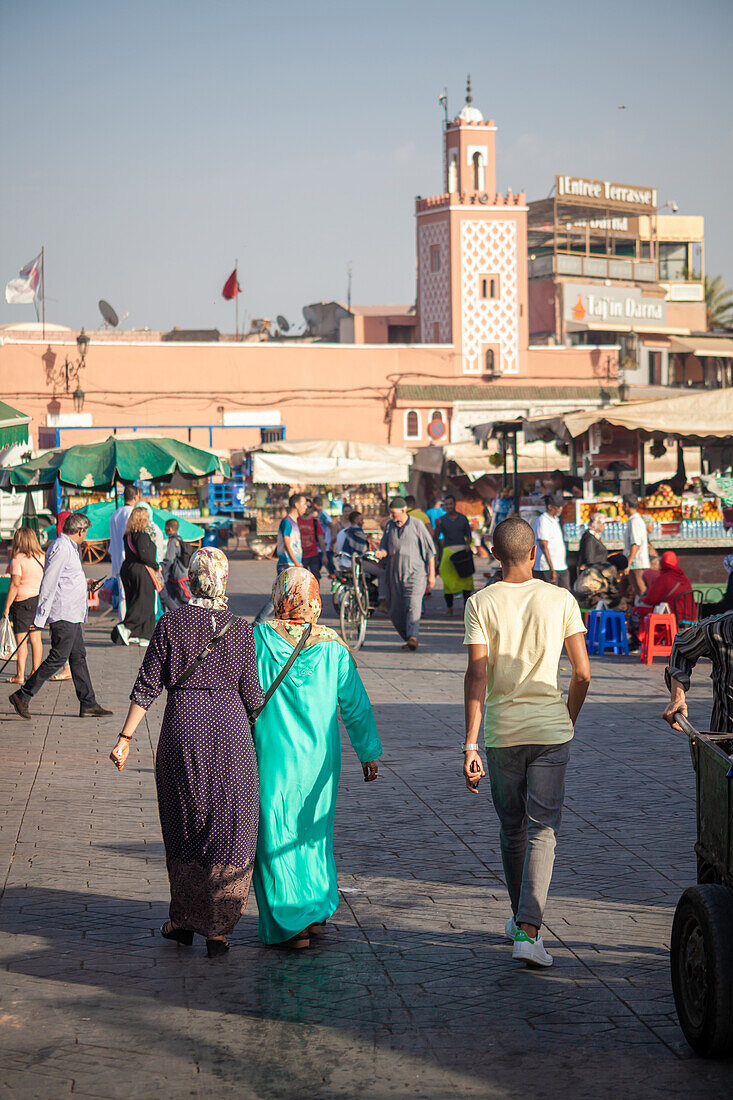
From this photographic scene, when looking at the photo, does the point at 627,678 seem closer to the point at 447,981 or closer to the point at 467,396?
the point at 447,981

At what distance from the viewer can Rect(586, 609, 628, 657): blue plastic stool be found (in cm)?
1408

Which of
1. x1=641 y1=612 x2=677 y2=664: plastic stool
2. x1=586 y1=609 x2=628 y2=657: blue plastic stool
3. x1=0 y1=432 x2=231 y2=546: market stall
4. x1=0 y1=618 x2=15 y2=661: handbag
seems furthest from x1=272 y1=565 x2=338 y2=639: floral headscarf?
x1=0 y1=432 x2=231 y2=546: market stall

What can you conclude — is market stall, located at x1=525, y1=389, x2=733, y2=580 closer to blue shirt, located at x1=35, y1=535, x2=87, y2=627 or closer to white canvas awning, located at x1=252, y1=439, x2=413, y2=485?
blue shirt, located at x1=35, y1=535, x2=87, y2=627

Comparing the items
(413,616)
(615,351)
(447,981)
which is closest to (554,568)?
(413,616)

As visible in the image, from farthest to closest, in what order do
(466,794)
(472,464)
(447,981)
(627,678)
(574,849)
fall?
(472,464) → (627,678) → (466,794) → (574,849) → (447,981)

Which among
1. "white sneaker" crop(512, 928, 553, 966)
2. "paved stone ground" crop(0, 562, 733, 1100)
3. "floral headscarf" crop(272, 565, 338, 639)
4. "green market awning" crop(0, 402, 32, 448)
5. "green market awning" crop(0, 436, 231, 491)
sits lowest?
"paved stone ground" crop(0, 562, 733, 1100)

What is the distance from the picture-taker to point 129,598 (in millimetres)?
15469

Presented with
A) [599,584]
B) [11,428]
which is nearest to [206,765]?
[11,428]

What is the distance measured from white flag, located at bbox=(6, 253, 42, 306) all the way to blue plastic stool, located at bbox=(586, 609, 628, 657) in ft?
126

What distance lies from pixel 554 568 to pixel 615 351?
35957mm

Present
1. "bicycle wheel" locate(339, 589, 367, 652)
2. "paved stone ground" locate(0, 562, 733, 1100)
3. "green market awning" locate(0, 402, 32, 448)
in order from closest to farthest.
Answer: "paved stone ground" locate(0, 562, 733, 1100) → "green market awning" locate(0, 402, 32, 448) → "bicycle wheel" locate(339, 589, 367, 652)

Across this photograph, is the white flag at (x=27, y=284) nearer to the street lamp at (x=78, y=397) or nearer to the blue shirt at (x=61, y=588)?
the street lamp at (x=78, y=397)

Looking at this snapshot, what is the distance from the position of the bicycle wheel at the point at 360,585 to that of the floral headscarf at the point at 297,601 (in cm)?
999

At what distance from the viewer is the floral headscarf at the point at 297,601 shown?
5.11 m
